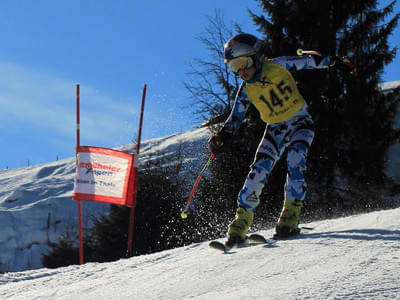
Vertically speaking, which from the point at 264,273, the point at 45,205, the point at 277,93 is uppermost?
the point at 277,93

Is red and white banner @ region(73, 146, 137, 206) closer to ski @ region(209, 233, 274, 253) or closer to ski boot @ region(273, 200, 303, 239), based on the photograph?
ski @ region(209, 233, 274, 253)

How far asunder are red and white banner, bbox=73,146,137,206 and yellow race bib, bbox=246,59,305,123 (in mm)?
7339

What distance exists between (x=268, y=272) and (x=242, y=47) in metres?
2.13

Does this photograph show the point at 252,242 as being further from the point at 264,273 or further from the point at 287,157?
the point at 264,273

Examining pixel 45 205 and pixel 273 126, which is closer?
pixel 273 126

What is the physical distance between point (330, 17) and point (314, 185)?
17.1ft

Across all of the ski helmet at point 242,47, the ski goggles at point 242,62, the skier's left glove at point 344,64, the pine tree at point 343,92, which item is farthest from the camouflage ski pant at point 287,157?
the pine tree at point 343,92

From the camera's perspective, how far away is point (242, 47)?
4.45 m

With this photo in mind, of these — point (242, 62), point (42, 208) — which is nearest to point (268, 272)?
point (242, 62)

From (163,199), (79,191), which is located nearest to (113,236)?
(163,199)

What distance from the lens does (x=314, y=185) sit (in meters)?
14.2

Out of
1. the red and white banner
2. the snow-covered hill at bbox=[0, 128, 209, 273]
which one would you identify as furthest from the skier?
the snow-covered hill at bbox=[0, 128, 209, 273]

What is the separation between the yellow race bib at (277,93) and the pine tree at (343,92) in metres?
9.56

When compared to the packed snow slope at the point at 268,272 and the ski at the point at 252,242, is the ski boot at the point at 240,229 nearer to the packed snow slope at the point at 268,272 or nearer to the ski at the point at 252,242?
the ski at the point at 252,242
